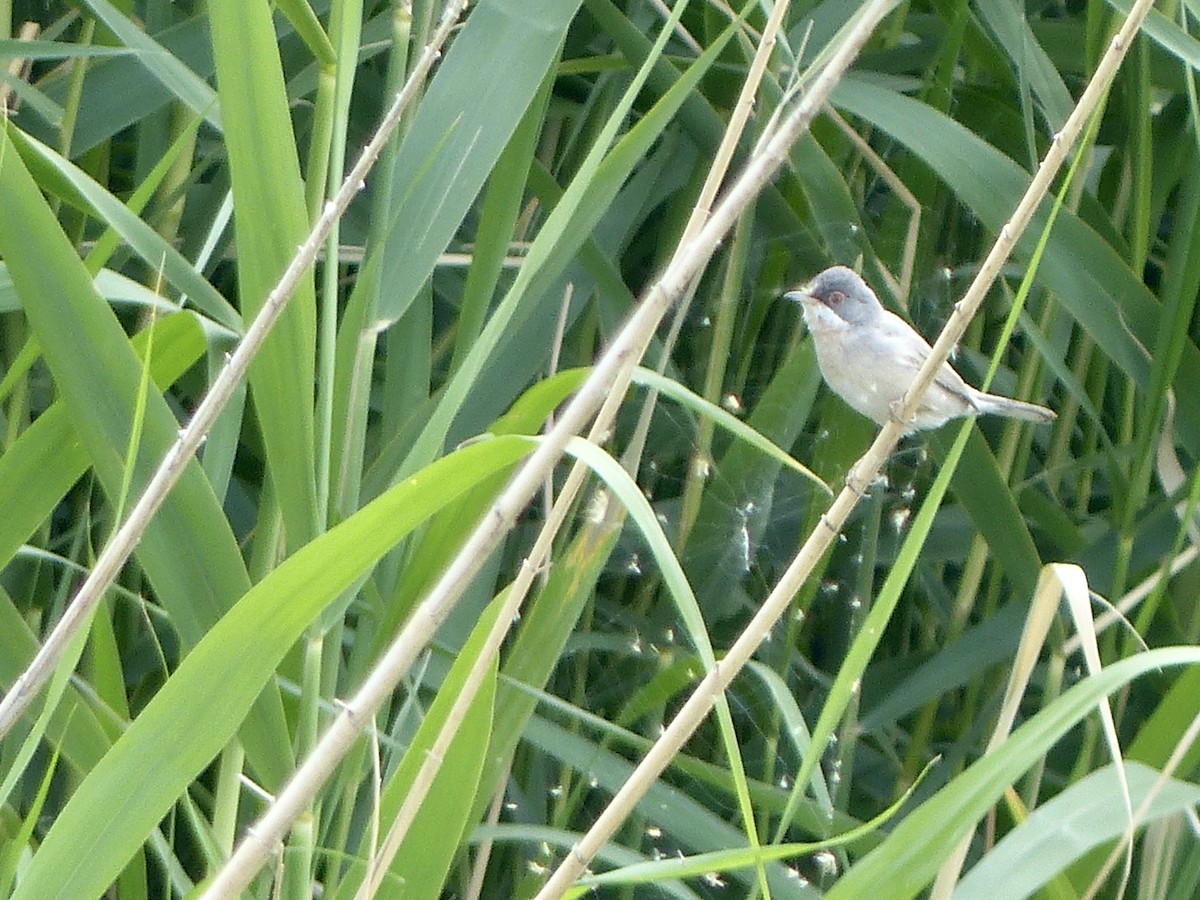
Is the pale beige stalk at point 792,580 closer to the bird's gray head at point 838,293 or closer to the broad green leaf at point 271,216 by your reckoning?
the broad green leaf at point 271,216

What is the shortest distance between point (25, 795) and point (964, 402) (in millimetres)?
1163

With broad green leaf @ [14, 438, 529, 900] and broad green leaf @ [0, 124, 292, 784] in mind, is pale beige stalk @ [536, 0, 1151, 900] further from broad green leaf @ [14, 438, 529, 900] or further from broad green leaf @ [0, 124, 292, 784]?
broad green leaf @ [0, 124, 292, 784]

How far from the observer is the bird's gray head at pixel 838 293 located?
1.62 meters

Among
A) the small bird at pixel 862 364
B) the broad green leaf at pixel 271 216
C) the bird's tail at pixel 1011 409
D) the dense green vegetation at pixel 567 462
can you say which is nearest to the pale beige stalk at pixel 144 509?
the dense green vegetation at pixel 567 462

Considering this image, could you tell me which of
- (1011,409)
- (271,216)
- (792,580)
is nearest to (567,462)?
(1011,409)

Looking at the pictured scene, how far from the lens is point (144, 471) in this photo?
1045mm

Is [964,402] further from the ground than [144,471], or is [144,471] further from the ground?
[144,471]

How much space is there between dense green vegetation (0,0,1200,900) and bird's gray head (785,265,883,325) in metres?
0.03

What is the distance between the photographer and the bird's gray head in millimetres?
1616

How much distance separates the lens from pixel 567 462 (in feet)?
5.51

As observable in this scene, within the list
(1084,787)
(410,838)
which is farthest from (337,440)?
(1084,787)

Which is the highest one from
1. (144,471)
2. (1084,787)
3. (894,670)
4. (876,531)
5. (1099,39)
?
(1099,39)

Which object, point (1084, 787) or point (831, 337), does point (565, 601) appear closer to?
point (1084, 787)

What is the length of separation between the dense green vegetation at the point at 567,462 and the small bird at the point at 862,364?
1.8 inches
